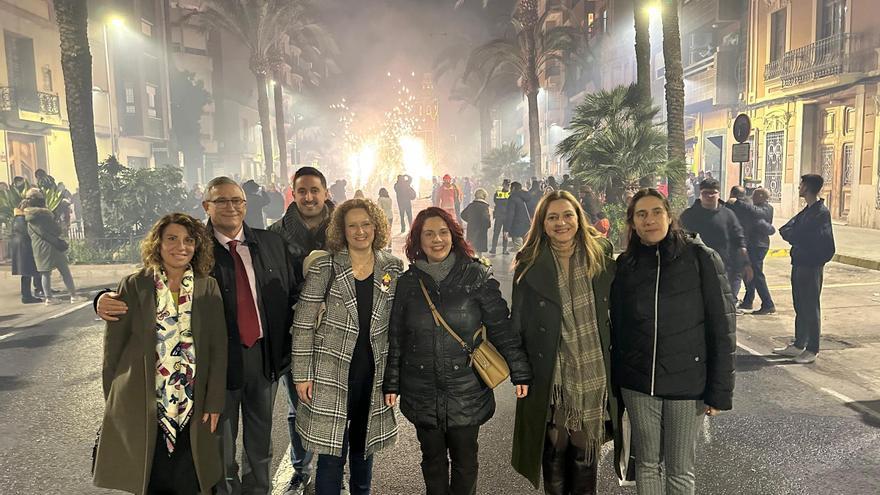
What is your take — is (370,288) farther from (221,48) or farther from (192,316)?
(221,48)

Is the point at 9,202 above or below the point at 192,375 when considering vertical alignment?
above

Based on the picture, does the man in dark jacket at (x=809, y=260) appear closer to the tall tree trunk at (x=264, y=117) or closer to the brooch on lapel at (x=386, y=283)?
the brooch on lapel at (x=386, y=283)

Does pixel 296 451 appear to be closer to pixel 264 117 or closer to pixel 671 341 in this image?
pixel 671 341

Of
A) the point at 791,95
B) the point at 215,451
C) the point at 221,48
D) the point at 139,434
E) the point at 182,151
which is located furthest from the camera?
the point at 221,48

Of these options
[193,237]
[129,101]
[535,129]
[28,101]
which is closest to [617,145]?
[193,237]

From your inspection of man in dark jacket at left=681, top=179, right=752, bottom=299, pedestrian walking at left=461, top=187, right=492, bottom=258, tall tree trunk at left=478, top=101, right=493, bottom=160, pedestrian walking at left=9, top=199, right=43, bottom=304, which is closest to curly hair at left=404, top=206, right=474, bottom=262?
man in dark jacket at left=681, top=179, right=752, bottom=299

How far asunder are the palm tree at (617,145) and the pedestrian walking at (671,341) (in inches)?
388

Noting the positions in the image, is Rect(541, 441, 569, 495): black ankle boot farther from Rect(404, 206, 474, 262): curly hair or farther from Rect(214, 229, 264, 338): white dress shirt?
Rect(214, 229, 264, 338): white dress shirt

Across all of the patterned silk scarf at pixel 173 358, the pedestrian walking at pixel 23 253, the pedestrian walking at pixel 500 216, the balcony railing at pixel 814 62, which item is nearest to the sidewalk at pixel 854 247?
the balcony railing at pixel 814 62

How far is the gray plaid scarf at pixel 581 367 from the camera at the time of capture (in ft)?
10.6

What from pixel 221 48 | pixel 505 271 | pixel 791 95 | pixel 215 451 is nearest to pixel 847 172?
pixel 791 95

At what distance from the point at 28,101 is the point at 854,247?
96.9 feet

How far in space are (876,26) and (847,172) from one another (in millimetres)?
4683

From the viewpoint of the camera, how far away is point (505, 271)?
1296 cm
